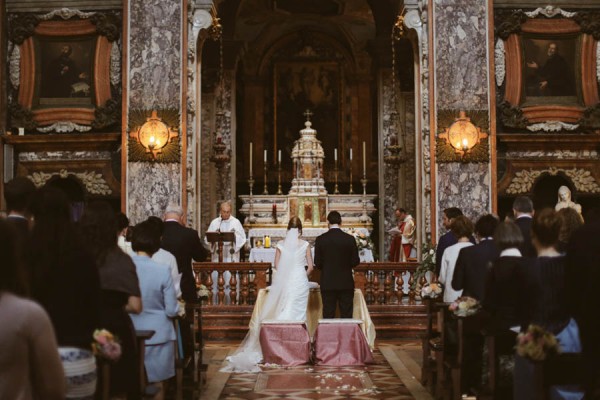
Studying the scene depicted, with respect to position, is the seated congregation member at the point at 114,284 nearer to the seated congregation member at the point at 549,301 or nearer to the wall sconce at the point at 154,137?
the seated congregation member at the point at 549,301

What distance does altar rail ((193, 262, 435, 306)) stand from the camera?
14633 millimetres

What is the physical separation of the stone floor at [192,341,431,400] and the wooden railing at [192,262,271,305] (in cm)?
243

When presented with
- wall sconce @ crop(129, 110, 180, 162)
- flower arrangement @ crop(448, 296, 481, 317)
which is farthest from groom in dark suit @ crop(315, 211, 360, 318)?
wall sconce @ crop(129, 110, 180, 162)

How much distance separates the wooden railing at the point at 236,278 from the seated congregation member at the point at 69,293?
1011cm

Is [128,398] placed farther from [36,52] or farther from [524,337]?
[36,52]

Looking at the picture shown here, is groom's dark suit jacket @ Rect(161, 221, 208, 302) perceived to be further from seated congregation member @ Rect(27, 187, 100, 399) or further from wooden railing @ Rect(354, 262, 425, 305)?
wooden railing @ Rect(354, 262, 425, 305)

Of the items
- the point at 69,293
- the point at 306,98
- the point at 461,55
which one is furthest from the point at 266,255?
the point at 69,293

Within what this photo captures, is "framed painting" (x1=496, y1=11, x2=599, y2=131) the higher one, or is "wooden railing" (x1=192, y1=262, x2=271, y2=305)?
"framed painting" (x1=496, y1=11, x2=599, y2=131)

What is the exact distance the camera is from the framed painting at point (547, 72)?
17.5 meters

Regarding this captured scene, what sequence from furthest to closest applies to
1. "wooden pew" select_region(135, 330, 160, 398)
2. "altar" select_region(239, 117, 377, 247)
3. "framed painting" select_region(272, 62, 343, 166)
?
"framed painting" select_region(272, 62, 343, 166)
"altar" select_region(239, 117, 377, 247)
"wooden pew" select_region(135, 330, 160, 398)

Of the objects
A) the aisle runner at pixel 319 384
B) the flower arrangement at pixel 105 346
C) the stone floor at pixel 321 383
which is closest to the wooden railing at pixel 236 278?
the stone floor at pixel 321 383

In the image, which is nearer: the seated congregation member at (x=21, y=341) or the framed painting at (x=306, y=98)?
the seated congregation member at (x=21, y=341)

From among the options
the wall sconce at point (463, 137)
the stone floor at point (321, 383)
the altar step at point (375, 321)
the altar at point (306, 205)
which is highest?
the wall sconce at point (463, 137)

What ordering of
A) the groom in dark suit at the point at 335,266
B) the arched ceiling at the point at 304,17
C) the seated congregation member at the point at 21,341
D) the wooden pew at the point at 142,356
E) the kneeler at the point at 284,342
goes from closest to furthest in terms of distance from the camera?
1. the seated congregation member at the point at 21,341
2. the wooden pew at the point at 142,356
3. the kneeler at the point at 284,342
4. the groom in dark suit at the point at 335,266
5. the arched ceiling at the point at 304,17
